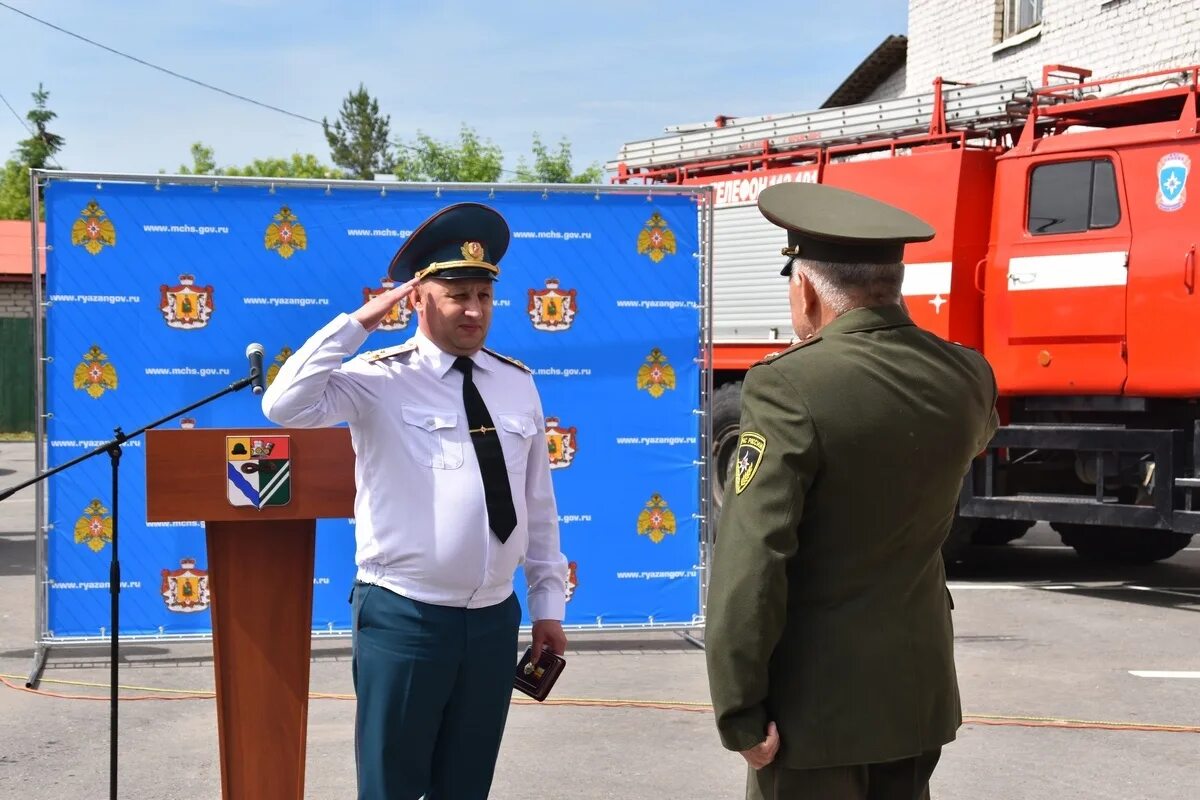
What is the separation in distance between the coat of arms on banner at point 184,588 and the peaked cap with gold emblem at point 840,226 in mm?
4987

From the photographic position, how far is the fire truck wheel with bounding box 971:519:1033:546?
11.2 meters

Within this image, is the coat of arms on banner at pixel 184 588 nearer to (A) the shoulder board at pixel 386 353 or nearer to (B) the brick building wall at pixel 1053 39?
(A) the shoulder board at pixel 386 353

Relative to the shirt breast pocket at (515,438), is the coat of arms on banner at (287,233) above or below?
above

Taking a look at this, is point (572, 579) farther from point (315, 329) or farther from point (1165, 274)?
point (1165, 274)

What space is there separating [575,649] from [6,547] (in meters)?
6.58

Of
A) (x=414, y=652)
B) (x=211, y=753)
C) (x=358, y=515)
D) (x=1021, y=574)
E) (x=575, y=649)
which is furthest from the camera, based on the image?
(x=1021, y=574)

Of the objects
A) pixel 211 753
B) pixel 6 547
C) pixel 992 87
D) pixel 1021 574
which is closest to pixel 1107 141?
pixel 992 87

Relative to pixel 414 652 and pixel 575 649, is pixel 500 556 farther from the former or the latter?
pixel 575 649

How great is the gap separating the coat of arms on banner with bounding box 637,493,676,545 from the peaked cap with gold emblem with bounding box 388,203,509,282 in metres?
3.98

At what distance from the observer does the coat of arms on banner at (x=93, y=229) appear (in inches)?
269

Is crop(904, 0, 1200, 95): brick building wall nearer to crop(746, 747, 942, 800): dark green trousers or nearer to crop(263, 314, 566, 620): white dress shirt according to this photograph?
crop(263, 314, 566, 620): white dress shirt

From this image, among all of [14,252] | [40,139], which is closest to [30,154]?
[40,139]

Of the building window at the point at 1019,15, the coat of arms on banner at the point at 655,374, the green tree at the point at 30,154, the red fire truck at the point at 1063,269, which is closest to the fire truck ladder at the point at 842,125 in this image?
the red fire truck at the point at 1063,269

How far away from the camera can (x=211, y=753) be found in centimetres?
571
